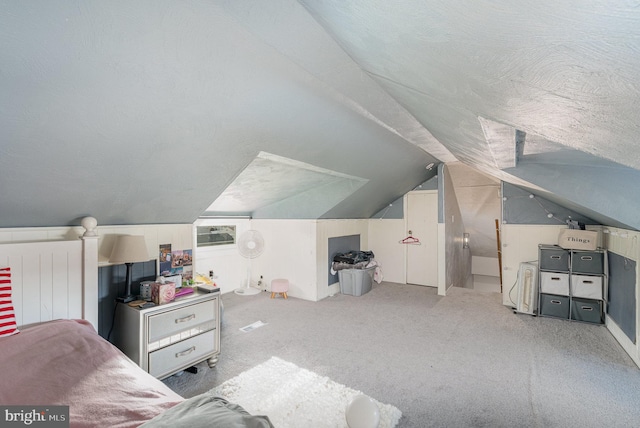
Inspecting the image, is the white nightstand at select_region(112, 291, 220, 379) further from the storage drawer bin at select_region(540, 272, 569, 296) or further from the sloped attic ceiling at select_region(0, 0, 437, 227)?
the storage drawer bin at select_region(540, 272, 569, 296)

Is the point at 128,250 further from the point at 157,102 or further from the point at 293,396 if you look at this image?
the point at 293,396

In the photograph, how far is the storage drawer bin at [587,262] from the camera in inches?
139

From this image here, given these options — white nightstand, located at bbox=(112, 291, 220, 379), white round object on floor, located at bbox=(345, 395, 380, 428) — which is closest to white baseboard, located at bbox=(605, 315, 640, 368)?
white round object on floor, located at bbox=(345, 395, 380, 428)

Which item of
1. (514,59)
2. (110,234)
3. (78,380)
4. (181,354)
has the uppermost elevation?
(514,59)

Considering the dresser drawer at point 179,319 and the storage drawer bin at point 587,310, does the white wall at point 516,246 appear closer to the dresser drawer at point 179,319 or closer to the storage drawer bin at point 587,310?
the storage drawer bin at point 587,310

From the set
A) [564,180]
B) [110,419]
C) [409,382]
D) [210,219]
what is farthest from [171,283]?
[564,180]

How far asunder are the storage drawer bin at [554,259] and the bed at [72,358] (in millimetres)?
4283

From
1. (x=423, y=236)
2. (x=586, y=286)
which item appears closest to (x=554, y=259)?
(x=586, y=286)

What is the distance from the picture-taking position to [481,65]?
866mm

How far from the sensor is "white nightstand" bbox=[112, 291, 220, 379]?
2.17 m

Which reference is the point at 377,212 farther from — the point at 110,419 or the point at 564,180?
the point at 110,419

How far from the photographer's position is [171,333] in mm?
2309

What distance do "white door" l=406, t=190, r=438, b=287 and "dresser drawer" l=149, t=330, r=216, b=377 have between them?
13.8 ft

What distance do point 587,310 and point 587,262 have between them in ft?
2.01
